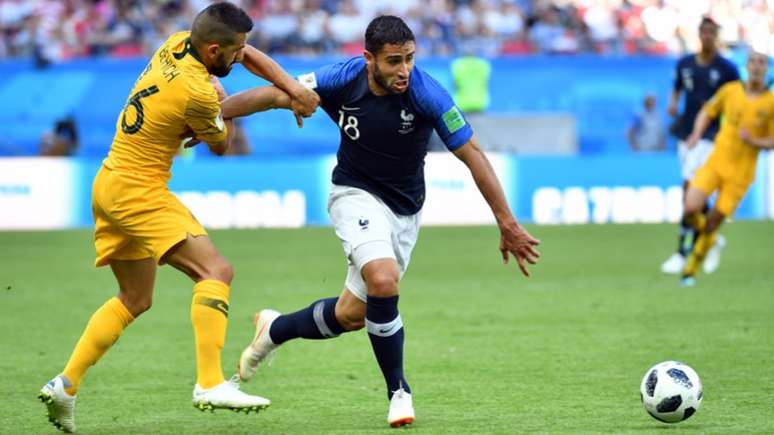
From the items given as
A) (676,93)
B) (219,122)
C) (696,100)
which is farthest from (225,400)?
(696,100)

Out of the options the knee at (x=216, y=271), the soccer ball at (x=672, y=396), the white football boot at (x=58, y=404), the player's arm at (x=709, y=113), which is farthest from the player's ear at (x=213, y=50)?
the player's arm at (x=709, y=113)

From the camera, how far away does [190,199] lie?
2125 centimetres

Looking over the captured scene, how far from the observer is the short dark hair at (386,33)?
704 cm

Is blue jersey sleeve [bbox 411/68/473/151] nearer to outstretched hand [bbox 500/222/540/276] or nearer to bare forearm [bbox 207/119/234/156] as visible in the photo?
outstretched hand [bbox 500/222/540/276]

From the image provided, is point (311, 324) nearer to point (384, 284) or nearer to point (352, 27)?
point (384, 284)

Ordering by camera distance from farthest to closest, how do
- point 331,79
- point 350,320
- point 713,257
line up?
point 713,257 < point 350,320 < point 331,79

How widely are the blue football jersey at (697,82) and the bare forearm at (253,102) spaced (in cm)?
877

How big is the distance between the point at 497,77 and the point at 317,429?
17.8 metres

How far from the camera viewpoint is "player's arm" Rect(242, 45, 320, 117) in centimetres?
726

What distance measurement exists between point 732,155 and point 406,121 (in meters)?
7.12

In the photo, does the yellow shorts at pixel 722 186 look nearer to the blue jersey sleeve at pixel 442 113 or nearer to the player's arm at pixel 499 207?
the player's arm at pixel 499 207

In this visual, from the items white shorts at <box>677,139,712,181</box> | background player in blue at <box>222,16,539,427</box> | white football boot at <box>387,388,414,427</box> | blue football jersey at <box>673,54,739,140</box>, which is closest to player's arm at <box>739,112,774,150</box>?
blue football jersey at <box>673,54,739,140</box>

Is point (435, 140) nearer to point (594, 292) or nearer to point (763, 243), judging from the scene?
point (763, 243)

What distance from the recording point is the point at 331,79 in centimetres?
741
